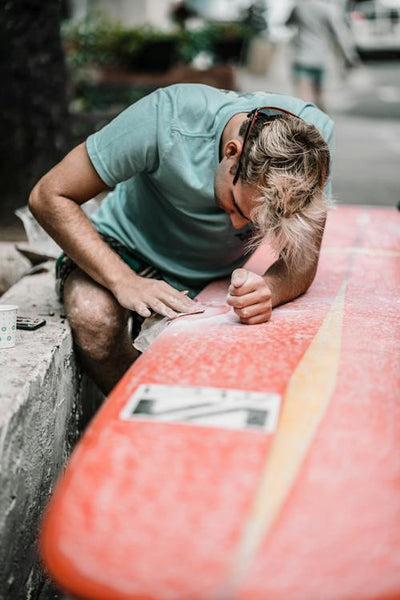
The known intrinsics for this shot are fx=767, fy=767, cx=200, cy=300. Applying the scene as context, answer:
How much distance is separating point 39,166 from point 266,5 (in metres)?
13.4

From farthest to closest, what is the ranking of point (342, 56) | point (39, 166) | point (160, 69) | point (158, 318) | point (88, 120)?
point (160, 69), point (342, 56), point (88, 120), point (39, 166), point (158, 318)

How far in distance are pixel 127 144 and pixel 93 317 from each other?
0.57 m

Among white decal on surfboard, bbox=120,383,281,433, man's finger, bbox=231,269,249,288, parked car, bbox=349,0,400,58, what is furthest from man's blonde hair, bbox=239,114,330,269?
parked car, bbox=349,0,400,58

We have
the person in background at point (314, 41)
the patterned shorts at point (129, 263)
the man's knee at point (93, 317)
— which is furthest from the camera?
the person in background at point (314, 41)

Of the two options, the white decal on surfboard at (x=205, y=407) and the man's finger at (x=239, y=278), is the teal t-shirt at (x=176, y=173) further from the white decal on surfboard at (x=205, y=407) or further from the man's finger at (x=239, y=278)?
the white decal on surfboard at (x=205, y=407)

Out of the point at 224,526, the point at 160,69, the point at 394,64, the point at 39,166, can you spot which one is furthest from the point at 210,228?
the point at 394,64

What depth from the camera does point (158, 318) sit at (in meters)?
2.30

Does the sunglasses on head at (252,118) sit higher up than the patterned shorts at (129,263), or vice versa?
the sunglasses on head at (252,118)

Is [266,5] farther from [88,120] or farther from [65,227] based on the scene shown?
[65,227]

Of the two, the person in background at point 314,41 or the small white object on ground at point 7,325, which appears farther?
the person in background at point 314,41

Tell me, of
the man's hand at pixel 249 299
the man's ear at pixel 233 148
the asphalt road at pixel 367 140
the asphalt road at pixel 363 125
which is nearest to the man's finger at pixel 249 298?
the man's hand at pixel 249 299

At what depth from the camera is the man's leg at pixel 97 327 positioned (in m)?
2.45

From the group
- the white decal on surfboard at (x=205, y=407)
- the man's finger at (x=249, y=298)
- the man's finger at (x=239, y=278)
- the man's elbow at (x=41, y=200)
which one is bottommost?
the man's finger at (x=249, y=298)

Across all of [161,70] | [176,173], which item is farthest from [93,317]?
[161,70]
